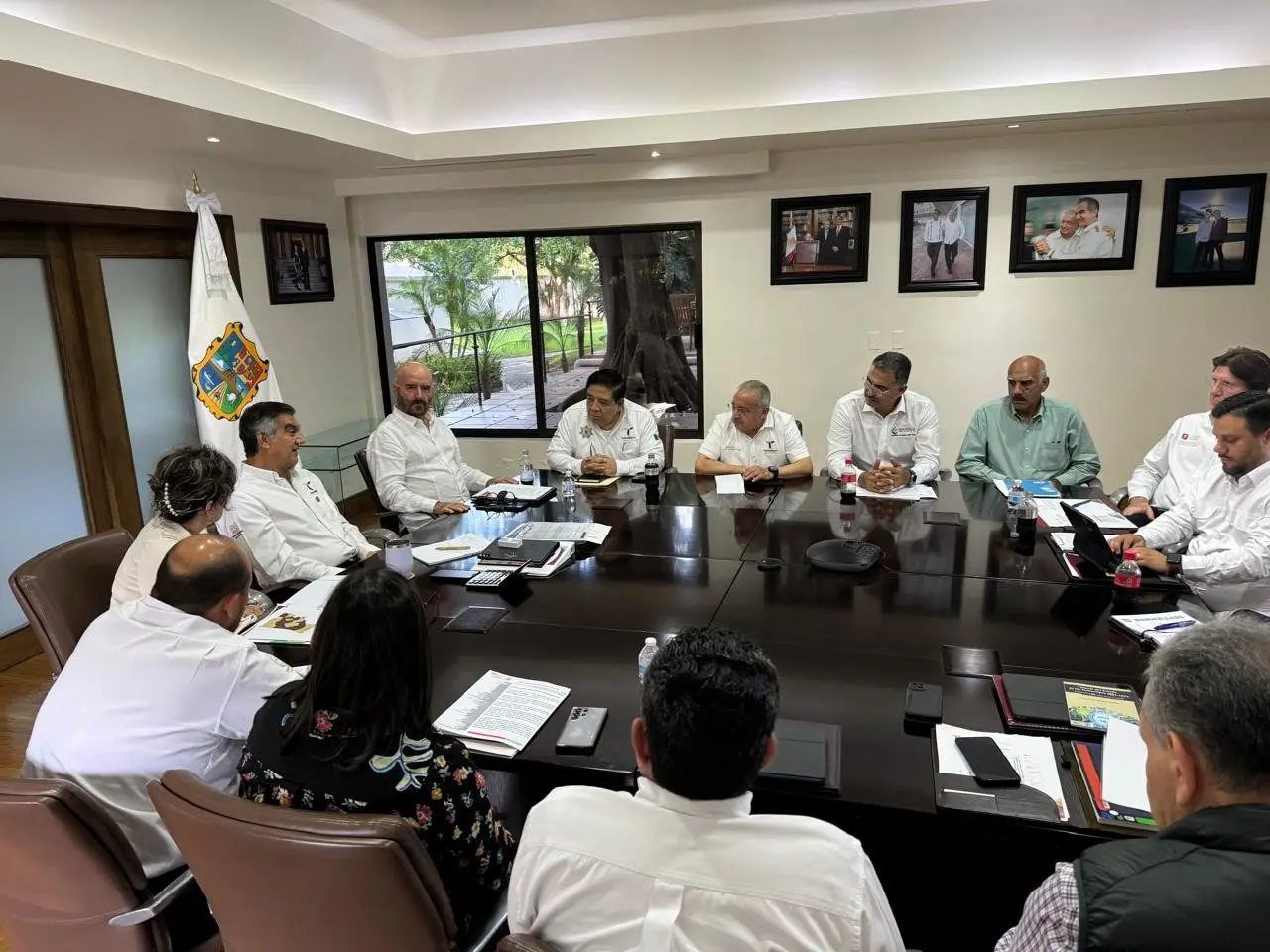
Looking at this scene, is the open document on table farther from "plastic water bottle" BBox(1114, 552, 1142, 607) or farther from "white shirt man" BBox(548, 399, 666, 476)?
"white shirt man" BBox(548, 399, 666, 476)

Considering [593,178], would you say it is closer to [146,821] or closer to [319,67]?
[319,67]

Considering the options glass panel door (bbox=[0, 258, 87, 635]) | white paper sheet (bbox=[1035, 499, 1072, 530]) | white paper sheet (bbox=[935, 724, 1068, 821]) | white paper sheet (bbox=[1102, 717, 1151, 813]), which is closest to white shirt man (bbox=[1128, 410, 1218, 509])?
white paper sheet (bbox=[1035, 499, 1072, 530])

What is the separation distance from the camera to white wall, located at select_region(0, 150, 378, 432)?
385cm

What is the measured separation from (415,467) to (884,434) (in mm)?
2303

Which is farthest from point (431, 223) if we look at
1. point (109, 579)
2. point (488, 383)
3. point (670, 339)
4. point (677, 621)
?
point (677, 621)

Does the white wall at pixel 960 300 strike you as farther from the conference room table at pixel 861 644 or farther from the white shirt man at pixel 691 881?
the white shirt man at pixel 691 881

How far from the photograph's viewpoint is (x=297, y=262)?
5223 mm

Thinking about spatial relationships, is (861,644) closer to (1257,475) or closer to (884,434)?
(1257,475)

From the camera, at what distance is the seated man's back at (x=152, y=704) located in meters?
1.54

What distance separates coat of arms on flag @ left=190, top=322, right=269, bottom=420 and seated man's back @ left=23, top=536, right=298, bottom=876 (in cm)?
299

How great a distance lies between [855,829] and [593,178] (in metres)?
4.45

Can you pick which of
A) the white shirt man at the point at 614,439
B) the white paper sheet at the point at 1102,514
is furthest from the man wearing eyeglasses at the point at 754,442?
the white paper sheet at the point at 1102,514

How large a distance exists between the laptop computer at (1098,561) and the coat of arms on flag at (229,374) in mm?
4139

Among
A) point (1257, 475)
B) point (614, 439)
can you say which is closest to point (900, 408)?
point (614, 439)
